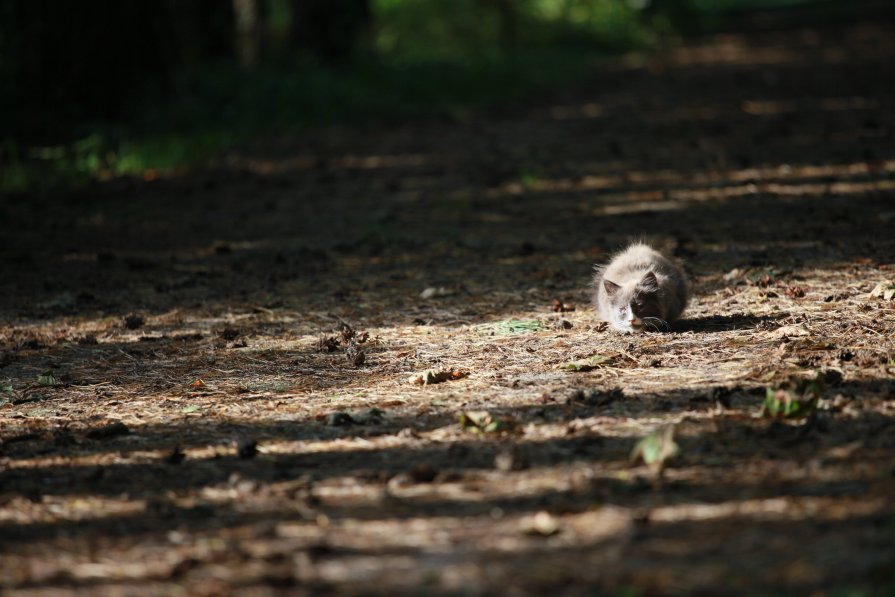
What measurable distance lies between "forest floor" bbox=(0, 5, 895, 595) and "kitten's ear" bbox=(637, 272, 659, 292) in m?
0.30

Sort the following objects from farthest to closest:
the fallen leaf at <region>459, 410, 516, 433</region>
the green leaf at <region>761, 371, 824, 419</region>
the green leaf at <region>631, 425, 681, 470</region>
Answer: the fallen leaf at <region>459, 410, 516, 433</region>, the green leaf at <region>761, 371, 824, 419</region>, the green leaf at <region>631, 425, 681, 470</region>

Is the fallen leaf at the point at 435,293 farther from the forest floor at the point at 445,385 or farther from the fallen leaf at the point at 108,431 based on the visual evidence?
the fallen leaf at the point at 108,431

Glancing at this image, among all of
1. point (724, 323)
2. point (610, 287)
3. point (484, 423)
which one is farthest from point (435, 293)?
point (484, 423)

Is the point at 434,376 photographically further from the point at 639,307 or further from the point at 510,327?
the point at 639,307

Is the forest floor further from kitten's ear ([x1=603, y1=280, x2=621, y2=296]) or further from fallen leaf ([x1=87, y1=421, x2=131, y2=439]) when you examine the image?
kitten's ear ([x1=603, y1=280, x2=621, y2=296])

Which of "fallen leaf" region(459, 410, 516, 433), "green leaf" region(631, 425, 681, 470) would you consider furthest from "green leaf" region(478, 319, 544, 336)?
"green leaf" region(631, 425, 681, 470)

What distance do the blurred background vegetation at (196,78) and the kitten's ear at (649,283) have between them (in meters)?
7.49

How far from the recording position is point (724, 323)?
18.7ft

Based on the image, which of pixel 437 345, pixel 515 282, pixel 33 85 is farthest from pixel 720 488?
pixel 33 85

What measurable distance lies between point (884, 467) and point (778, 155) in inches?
325

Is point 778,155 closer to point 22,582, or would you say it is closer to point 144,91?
point 144,91

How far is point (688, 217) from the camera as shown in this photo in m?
8.69

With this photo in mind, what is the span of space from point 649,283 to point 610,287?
25 cm

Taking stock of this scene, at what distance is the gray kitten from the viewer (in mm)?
5645
